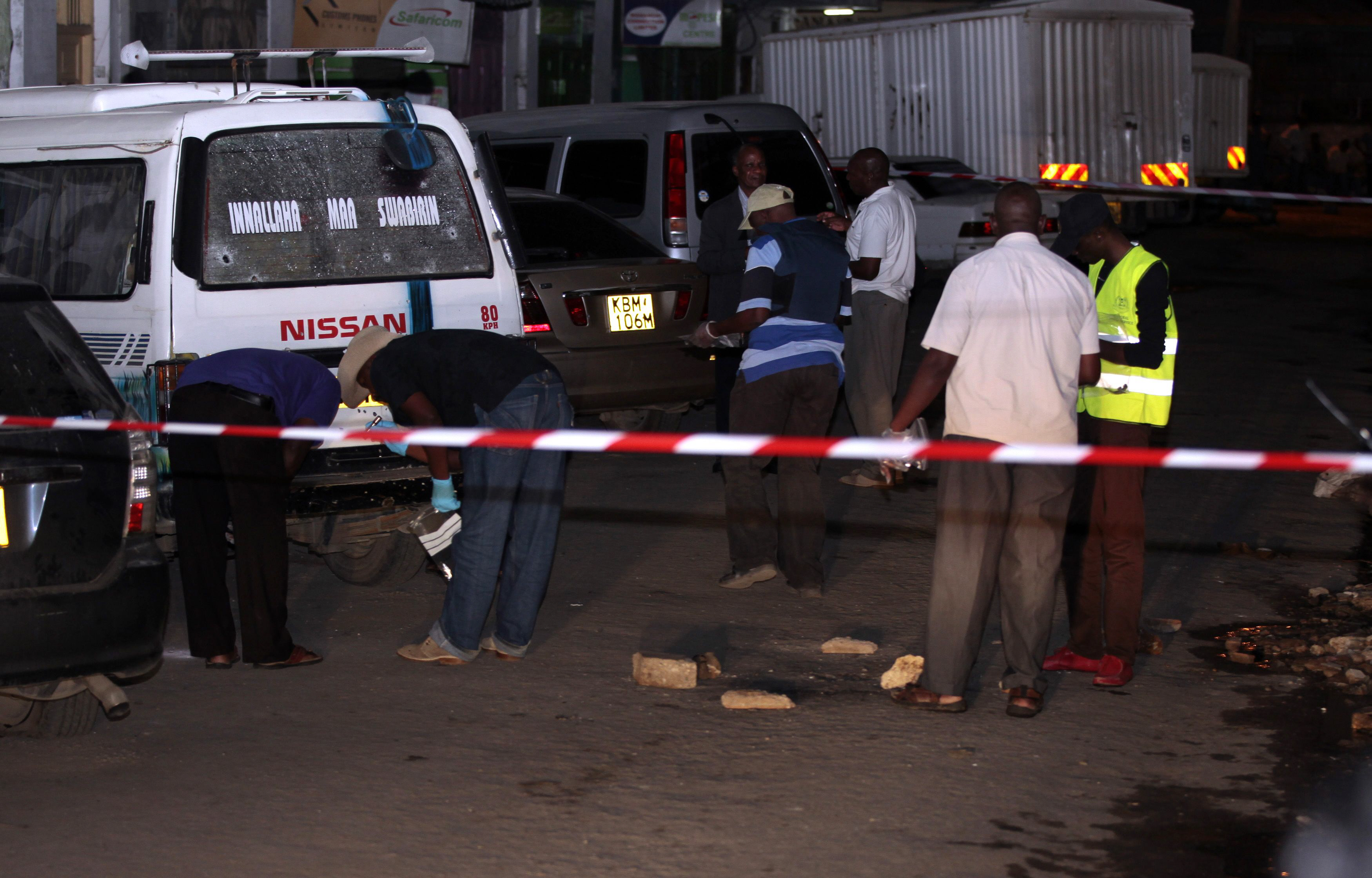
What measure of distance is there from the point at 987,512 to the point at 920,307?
12490 millimetres

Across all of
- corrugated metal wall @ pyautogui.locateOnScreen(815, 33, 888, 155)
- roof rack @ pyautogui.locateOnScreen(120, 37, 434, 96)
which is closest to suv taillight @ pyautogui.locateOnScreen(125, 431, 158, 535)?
roof rack @ pyautogui.locateOnScreen(120, 37, 434, 96)

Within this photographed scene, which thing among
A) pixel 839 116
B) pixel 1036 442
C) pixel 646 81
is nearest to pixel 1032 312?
pixel 1036 442

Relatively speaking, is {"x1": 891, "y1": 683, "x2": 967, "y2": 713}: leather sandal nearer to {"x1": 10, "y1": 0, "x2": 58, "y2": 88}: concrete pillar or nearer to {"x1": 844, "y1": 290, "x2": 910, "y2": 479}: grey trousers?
{"x1": 844, "y1": 290, "x2": 910, "y2": 479}: grey trousers

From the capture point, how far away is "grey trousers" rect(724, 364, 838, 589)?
21.7 ft

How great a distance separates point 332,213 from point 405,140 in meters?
0.42

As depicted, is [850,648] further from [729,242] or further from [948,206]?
[948,206]

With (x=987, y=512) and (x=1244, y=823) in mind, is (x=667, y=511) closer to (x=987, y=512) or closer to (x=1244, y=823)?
(x=987, y=512)

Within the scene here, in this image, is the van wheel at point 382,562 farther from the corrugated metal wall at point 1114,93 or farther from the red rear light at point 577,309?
the corrugated metal wall at point 1114,93

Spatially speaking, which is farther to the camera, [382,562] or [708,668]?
[382,562]

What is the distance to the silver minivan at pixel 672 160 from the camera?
10.1 m

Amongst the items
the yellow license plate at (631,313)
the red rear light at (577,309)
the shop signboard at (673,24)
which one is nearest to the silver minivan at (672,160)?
the yellow license plate at (631,313)

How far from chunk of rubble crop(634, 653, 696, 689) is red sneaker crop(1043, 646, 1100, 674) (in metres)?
1.30

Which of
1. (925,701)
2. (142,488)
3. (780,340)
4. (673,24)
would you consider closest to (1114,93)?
(673,24)

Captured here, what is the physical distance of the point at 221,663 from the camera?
5.74 m
